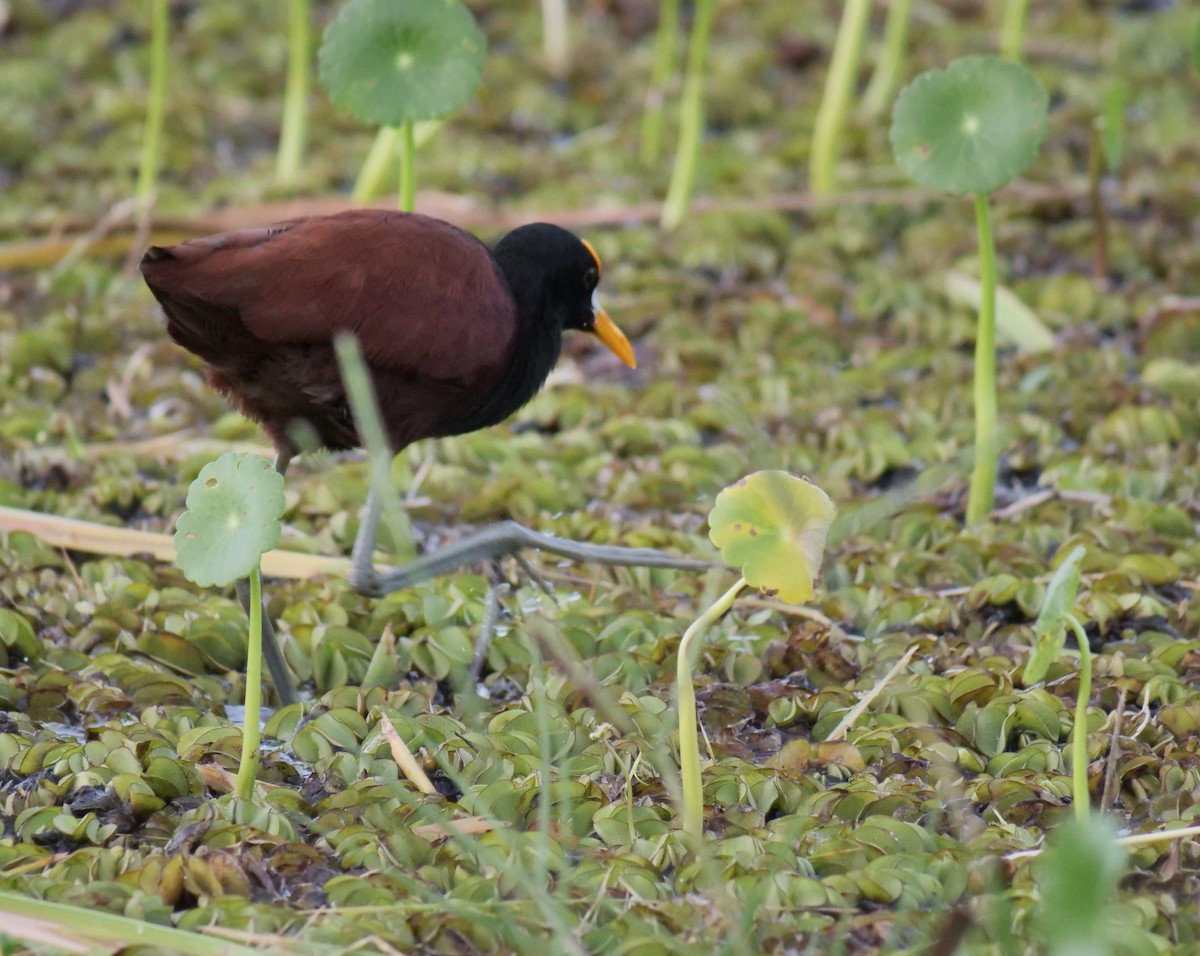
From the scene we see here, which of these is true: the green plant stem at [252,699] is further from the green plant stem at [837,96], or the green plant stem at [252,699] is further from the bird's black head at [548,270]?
the green plant stem at [837,96]

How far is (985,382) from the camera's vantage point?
3609mm

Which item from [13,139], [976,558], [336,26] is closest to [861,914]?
[976,558]

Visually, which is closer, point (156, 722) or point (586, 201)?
point (156, 722)

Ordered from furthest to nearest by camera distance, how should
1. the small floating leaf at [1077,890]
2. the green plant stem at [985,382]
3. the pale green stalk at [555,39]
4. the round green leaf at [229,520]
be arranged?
the pale green stalk at [555,39], the green plant stem at [985,382], the round green leaf at [229,520], the small floating leaf at [1077,890]

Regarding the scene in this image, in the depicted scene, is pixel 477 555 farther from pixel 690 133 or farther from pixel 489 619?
pixel 690 133

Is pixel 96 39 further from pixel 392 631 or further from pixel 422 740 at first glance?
pixel 422 740

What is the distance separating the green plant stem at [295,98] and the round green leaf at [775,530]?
141 inches

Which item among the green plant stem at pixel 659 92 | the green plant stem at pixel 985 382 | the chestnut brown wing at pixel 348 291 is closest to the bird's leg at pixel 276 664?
the chestnut brown wing at pixel 348 291

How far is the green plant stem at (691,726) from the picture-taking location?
2281 mm

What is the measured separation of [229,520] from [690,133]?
324 cm

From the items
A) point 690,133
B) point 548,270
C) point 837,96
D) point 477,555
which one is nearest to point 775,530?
point 477,555

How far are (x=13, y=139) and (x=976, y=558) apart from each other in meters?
3.81

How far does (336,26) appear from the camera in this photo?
3.53 meters

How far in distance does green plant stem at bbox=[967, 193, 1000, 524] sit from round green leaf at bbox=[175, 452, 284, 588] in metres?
1.62
